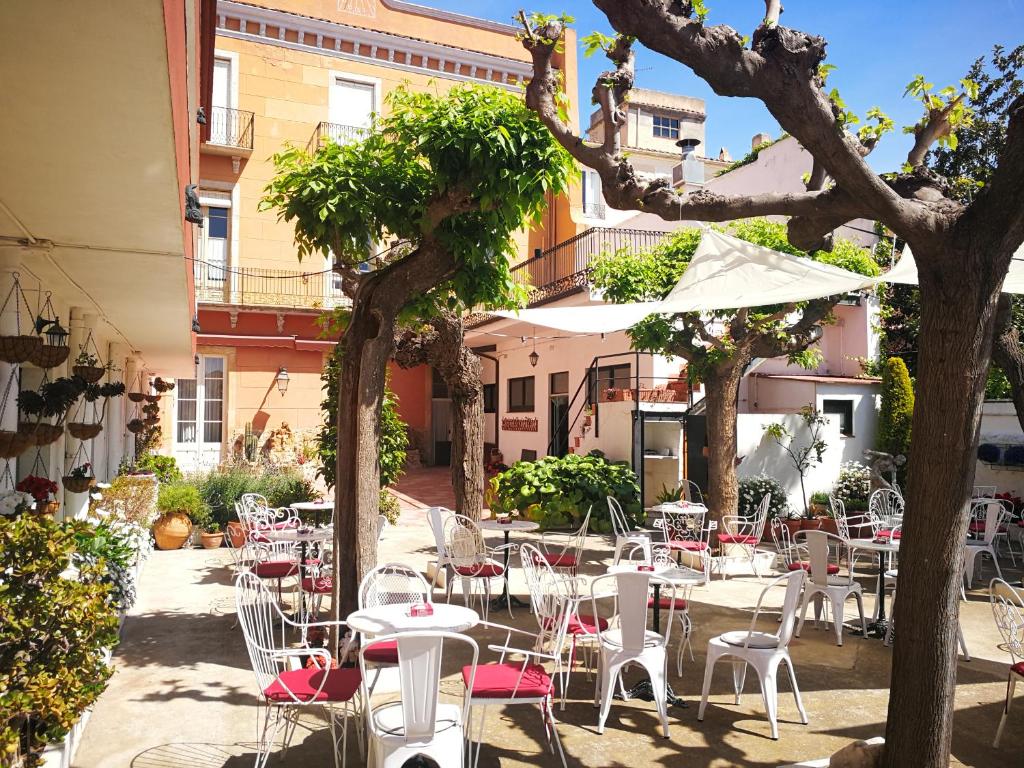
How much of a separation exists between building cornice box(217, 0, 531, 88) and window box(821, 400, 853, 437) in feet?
29.8

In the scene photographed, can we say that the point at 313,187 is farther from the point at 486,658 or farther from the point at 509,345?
the point at 509,345

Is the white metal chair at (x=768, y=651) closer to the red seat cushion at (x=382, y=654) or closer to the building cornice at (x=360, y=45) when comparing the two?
the red seat cushion at (x=382, y=654)

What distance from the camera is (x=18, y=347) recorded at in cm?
476

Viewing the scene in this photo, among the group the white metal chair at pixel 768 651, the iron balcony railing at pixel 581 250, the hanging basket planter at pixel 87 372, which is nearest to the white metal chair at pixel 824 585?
the white metal chair at pixel 768 651

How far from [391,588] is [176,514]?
665cm

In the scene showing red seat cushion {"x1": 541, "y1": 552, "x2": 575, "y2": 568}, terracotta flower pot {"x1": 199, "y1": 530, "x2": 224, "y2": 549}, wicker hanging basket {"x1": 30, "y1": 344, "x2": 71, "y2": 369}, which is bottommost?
terracotta flower pot {"x1": 199, "y1": 530, "x2": 224, "y2": 549}

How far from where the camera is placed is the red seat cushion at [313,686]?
351 centimetres

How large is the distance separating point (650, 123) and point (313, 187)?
30.5 metres

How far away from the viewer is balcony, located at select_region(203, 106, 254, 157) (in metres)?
15.4

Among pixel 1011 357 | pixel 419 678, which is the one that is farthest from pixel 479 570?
pixel 1011 357

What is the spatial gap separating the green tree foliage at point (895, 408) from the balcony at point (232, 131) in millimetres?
13103

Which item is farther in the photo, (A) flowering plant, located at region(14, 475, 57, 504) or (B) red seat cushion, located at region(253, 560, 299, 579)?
(B) red seat cushion, located at region(253, 560, 299, 579)

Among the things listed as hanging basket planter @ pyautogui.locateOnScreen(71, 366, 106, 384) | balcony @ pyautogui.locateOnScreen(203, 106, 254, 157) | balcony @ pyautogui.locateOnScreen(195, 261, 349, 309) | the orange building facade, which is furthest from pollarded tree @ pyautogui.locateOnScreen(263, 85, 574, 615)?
balcony @ pyautogui.locateOnScreen(203, 106, 254, 157)

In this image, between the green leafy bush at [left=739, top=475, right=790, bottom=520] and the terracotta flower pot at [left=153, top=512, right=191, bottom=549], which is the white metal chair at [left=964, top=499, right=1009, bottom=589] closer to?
the green leafy bush at [left=739, top=475, right=790, bottom=520]
